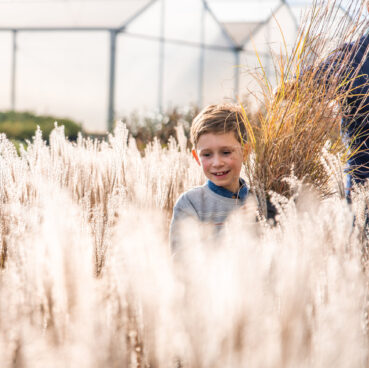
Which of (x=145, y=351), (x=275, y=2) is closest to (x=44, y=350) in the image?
(x=145, y=351)

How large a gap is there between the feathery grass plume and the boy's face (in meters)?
0.19

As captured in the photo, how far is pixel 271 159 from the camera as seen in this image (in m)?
1.55

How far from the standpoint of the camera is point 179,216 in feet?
5.69

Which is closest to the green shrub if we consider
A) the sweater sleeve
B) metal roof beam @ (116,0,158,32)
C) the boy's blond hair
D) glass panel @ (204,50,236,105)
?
metal roof beam @ (116,0,158,32)

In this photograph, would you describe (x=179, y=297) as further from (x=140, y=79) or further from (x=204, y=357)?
(x=140, y=79)

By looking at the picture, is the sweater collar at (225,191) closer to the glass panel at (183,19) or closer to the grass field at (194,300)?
the grass field at (194,300)

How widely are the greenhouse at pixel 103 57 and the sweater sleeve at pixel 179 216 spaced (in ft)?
25.3

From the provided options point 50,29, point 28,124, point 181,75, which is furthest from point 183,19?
point 28,124

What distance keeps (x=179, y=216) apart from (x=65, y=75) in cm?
908

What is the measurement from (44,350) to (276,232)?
60 cm

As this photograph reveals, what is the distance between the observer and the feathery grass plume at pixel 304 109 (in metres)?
1.54

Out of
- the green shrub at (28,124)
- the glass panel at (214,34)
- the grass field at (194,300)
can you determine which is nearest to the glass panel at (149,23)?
the glass panel at (214,34)

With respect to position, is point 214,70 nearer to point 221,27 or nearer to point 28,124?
point 221,27

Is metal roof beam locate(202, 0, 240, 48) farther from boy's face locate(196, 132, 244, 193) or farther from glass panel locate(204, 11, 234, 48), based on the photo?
boy's face locate(196, 132, 244, 193)
